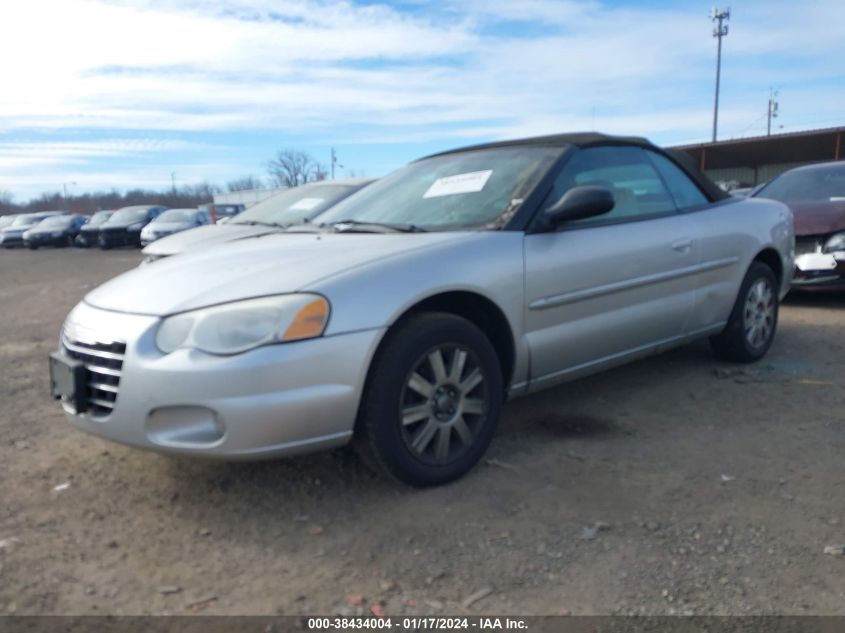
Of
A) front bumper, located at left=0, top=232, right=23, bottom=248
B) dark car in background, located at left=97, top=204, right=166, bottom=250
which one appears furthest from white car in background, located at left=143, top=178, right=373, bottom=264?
front bumper, located at left=0, top=232, right=23, bottom=248

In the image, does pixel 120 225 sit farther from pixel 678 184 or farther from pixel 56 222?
pixel 678 184

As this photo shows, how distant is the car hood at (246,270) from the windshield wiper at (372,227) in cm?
9

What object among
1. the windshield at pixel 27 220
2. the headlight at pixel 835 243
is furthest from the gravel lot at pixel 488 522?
the windshield at pixel 27 220

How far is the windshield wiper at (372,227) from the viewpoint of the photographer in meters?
3.67

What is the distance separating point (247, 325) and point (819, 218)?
597 cm

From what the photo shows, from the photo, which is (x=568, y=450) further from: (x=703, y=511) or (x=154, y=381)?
(x=154, y=381)

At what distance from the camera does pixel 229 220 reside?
8.26m

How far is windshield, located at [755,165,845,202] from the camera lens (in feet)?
24.7

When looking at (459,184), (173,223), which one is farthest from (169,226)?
(459,184)

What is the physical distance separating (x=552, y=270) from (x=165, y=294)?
1.74 metres

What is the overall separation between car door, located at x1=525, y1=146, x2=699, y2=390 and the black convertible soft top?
0.05 meters

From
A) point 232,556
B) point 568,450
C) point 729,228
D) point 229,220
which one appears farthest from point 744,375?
point 229,220

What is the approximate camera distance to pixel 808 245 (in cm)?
691

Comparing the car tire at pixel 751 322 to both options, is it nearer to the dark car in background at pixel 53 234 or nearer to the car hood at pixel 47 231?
the dark car in background at pixel 53 234
